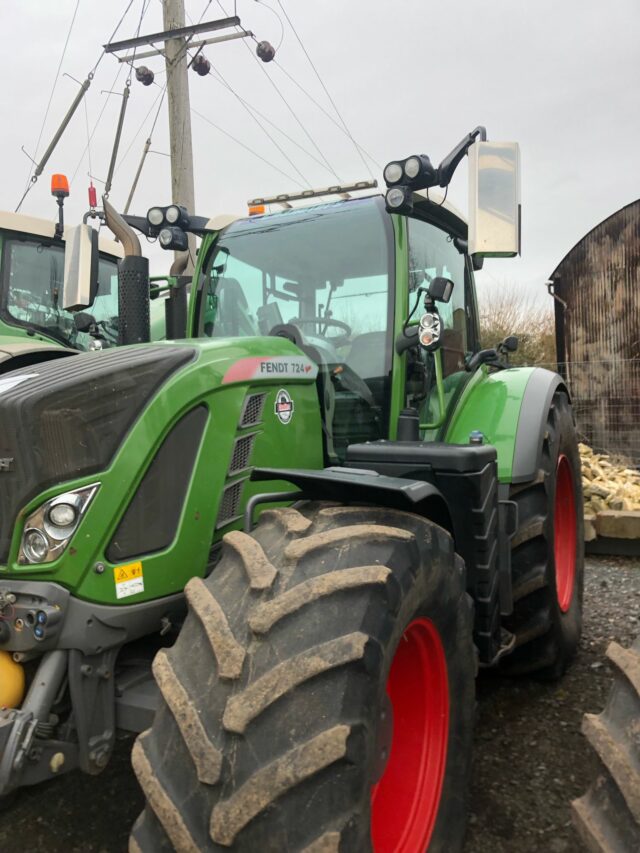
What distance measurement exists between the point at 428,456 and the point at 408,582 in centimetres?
73

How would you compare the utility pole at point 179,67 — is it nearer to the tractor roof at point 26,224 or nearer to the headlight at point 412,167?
the tractor roof at point 26,224

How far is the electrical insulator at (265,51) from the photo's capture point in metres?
10.2

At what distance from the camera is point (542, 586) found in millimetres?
3066

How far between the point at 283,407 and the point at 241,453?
0.27 metres

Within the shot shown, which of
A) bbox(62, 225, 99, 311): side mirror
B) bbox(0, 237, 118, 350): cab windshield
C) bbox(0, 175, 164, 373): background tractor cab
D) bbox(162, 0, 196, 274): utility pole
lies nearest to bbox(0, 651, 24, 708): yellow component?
bbox(62, 225, 99, 311): side mirror

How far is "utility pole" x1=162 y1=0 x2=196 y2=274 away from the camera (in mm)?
9219

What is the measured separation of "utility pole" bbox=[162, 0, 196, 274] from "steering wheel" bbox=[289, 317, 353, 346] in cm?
685

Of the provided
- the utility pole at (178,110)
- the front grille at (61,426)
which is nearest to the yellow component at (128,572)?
the front grille at (61,426)

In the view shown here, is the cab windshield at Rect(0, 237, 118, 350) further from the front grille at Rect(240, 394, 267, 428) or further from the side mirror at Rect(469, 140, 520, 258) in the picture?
the side mirror at Rect(469, 140, 520, 258)

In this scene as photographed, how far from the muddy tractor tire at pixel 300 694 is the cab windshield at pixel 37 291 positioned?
4.54 m

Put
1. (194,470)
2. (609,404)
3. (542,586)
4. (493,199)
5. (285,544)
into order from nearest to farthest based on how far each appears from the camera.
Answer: (285,544)
(194,470)
(493,199)
(542,586)
(609,404)

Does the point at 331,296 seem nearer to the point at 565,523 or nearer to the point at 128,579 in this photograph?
the point at 128,579

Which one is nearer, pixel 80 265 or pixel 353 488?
pixel 353 488

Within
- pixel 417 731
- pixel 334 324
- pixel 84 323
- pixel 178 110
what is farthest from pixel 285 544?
pixel 178 110
